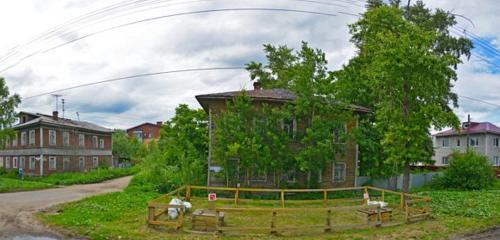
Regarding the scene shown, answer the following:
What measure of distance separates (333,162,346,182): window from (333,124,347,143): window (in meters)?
2.90

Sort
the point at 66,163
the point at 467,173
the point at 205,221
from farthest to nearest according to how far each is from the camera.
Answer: the point at 66,163, the point at 467,173, the point at 205,221

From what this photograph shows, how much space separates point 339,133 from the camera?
2378 centimetres

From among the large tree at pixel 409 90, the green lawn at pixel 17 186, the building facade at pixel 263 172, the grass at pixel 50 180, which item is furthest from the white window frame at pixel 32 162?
the large tree at pixel 409 90

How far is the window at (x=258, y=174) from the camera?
22672 mm

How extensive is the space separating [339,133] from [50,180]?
23.7 m

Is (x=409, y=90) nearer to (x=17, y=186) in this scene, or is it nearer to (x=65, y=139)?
(x=17, y=186)

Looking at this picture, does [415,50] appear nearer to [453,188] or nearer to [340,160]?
[340,160]

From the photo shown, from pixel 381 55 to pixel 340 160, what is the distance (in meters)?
7.70

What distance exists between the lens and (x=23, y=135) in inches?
1606

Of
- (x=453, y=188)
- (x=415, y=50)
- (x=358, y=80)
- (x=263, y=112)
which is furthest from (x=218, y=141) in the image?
(x=453, y=188)

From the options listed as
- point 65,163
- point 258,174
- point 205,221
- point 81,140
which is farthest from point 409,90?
point 81,140

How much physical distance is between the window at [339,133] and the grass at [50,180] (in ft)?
63.2

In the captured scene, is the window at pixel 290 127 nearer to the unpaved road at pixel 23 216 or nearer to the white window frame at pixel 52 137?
the unpaved road at pixel 23 216

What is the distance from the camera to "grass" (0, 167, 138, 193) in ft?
92.1
